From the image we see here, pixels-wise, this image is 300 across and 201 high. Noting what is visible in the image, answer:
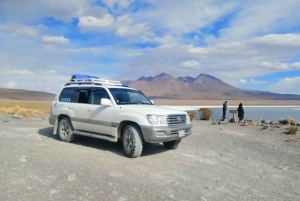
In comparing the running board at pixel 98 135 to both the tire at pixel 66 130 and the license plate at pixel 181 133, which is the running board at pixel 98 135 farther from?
the license plate at pixel 181 133

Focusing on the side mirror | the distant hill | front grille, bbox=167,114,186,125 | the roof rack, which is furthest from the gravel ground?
the distant hill

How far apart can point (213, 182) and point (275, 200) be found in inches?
44.5

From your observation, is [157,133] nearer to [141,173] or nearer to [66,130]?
[141,173]

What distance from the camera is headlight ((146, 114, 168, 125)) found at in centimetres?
641

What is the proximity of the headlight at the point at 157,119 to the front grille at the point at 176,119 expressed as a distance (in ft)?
0.49

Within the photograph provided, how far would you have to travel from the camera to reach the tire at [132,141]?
255 inches

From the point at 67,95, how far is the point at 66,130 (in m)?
1.19

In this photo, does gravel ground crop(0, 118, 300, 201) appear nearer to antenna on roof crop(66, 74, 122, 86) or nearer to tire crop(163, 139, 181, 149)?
tire crop(163, 139, 181, 149)

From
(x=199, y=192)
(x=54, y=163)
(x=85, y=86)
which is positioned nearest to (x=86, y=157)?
(x=54, y=163)

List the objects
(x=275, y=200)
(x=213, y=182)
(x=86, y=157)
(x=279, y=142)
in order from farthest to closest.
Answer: (x=279, y=142), (x=86, y=157), (x=213, y=182), (x=275, y=200)

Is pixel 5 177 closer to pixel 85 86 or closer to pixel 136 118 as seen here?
pixel 136 118

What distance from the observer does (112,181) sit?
474cm

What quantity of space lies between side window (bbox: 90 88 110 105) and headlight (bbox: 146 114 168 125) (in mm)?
1681

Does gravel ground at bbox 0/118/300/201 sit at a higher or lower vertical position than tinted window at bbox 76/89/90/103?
lower
